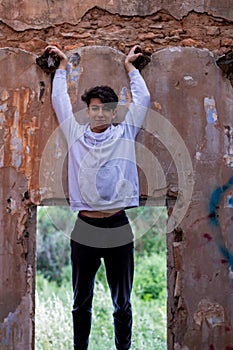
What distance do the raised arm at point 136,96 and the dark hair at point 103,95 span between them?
130 mm

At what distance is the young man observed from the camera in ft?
12.1

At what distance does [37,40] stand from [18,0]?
13.0 inches

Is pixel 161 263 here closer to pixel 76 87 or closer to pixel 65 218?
pixel 65 218

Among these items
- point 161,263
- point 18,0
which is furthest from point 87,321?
point 161,263

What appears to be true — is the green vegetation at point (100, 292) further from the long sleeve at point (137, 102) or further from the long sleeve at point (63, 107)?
the long sleeve at point (137, 102)

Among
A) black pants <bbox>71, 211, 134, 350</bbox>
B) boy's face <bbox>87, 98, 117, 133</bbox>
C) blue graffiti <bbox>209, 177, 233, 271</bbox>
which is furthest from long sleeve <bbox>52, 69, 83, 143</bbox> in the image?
blue graffiti <bbox>209, 177, 233, 271</bbox>

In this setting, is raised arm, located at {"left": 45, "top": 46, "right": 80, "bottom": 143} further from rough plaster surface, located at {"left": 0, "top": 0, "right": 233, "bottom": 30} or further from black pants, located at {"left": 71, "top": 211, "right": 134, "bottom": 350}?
black pants, located at {"left": 71, "top": 211, "right": 134, "bottom": 350}

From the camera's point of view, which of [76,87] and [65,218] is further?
[65,218]

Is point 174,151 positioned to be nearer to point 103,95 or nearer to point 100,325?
point 103,95

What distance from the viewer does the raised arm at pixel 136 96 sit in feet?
12.3

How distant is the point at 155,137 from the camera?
384cm

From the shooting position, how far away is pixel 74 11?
3900 mm

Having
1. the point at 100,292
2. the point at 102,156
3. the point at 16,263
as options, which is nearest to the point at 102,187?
the point at 102,156

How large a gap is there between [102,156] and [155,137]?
42cm
